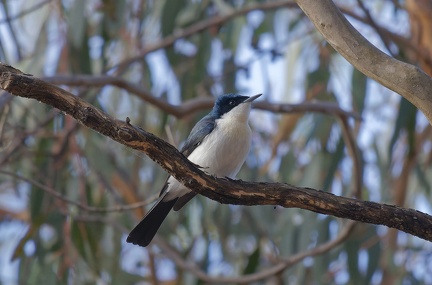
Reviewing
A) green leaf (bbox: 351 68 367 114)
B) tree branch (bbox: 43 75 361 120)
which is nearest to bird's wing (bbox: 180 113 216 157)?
tree branch (bbox: 43 75 361 120)

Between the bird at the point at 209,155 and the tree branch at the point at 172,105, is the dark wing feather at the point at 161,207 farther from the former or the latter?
the tree branch at the point at 172,105

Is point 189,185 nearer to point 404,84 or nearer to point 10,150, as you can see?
point 404,84

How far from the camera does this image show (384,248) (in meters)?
6.37

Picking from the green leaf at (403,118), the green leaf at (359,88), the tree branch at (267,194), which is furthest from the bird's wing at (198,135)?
the green leaf at (403,118)

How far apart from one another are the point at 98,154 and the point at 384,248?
2411mm

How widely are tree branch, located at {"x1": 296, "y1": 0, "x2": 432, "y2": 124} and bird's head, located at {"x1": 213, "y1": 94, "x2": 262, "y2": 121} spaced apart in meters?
1.47

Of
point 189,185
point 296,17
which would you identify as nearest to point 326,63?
point 296,17

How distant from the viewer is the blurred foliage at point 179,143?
5.48 meters

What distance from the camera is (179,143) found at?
606 centimetres

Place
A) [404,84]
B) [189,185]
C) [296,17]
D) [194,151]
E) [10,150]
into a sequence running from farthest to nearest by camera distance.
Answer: [296,17]
[10,150]
[194,151]
[189,185]
[404,84]

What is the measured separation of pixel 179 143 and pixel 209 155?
6.47ft

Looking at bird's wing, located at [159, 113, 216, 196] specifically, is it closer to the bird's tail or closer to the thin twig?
the bird's tail

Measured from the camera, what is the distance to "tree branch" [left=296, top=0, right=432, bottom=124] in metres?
2.74

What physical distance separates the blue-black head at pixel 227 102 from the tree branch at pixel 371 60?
1605 millimetres
